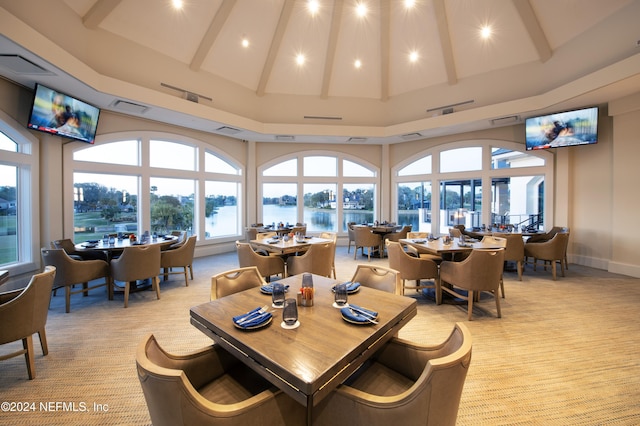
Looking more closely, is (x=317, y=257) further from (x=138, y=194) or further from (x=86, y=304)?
(x=138, y=194)

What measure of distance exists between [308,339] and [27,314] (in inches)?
103

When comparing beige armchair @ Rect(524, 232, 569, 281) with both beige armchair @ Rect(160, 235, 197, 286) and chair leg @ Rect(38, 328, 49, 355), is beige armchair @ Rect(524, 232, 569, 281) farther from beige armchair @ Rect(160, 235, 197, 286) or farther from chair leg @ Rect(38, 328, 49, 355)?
chair leg @ Rect(38, 328, 49, 355)

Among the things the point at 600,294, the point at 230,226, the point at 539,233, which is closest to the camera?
the point at 600,294

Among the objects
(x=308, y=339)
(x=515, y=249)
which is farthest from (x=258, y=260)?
(x=515, y=249)

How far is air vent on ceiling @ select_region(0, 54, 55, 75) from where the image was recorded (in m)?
3.61

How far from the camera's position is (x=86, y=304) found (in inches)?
157

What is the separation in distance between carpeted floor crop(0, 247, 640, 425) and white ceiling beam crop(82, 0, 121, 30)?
465 cm

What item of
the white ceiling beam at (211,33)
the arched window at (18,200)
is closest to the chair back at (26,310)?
the arched window at (18,200)

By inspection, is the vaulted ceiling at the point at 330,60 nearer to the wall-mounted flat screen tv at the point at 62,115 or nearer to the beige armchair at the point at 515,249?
the wall-mounted flat screen tv at the point at 62,115

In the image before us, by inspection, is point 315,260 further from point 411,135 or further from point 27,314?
point 411,135

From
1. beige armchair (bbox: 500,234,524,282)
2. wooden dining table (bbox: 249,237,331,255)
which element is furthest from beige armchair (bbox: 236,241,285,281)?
beige armchair (bbox: 500,234,524,282)

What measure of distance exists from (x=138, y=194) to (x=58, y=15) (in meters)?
3.44

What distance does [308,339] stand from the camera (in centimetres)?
142

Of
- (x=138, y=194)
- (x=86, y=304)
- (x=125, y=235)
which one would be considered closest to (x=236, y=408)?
(x=86, y=304)
